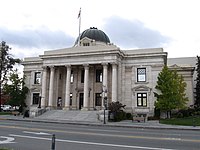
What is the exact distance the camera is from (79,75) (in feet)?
155

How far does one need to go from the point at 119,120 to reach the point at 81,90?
40.5ft

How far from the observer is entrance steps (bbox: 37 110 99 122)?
3728 cm

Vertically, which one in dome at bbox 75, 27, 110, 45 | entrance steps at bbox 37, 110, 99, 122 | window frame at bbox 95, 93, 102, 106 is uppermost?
dome at bbox 75, 27, 110, 45

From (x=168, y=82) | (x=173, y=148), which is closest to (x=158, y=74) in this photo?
(x=168, y=82)

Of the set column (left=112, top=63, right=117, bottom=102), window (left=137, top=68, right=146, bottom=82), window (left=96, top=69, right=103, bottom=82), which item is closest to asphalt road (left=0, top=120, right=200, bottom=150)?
column (left=112, top=63, right=117, bottom=102)

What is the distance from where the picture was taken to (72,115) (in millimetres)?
39438

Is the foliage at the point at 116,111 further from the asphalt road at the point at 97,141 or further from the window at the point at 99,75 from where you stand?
the asphalt road at the point at 97,141

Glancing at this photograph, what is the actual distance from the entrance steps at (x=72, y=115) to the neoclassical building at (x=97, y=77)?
1.95 metres

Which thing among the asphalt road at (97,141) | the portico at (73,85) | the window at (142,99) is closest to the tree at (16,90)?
the portico at (73,85)

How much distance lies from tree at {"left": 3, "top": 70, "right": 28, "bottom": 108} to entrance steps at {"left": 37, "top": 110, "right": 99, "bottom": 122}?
8.95m

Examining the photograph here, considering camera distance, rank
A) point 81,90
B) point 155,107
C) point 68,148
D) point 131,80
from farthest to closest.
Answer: point 81,90, point 131,80, point 155,107, point 68,148

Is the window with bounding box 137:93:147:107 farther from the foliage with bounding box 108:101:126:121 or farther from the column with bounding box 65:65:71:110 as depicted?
the column with bounding box 65:65:71:110

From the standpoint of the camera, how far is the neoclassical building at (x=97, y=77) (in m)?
41.8

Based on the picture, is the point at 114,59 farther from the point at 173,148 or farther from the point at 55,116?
the point at 173,148
